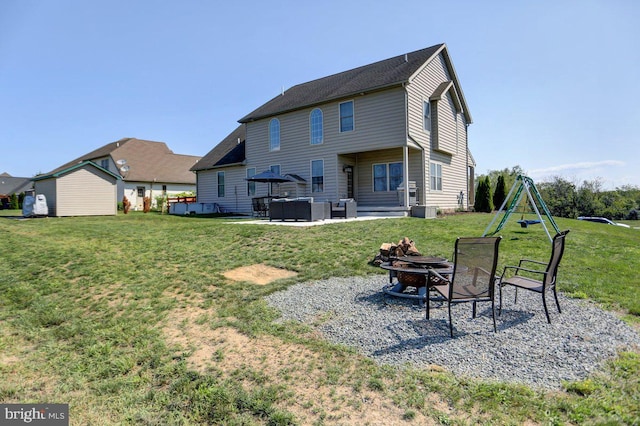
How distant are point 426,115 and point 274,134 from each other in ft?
27.6

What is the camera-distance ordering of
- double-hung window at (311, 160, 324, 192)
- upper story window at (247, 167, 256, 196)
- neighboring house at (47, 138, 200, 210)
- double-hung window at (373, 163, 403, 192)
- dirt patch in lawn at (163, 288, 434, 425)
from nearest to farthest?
dirt patch in lawn at (163, 288, 434, 425), double-hung window at (373, 163, 403, 192), double-hung window at (311, 160, 324, 192), upper story window at (247, 167, 256, 196), neighboring house at (47, 138, 200, 210)

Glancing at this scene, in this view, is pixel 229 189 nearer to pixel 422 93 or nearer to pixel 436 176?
pixel 436 176

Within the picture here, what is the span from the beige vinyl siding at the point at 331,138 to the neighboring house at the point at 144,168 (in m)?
17.2

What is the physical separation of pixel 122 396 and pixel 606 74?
17633mm

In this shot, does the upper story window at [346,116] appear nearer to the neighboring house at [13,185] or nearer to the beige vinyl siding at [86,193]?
the beige vinyl siding at [86,193]

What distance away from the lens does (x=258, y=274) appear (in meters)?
6.48

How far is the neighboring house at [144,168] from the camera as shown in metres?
31.7

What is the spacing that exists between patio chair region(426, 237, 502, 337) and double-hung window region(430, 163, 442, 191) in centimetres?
1385

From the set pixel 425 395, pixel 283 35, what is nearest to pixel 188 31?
pixel 283 35

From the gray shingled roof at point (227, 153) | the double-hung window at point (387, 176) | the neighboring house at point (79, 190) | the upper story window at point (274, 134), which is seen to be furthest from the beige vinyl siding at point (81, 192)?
the double-hung window at point (387, 176)

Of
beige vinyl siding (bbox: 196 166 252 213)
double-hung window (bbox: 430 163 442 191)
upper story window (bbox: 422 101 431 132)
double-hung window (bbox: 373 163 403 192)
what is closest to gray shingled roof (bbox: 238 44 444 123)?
upper story window (bbox: 422 101 431 132)

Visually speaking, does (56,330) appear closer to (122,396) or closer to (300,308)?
(122,396)

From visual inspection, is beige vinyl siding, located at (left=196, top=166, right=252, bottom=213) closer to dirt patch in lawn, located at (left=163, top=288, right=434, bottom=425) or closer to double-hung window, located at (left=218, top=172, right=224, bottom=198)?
double-hung window, located at (left=218, top=172, right=224, bottom=198)

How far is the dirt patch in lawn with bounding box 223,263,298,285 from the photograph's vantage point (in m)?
6.15
